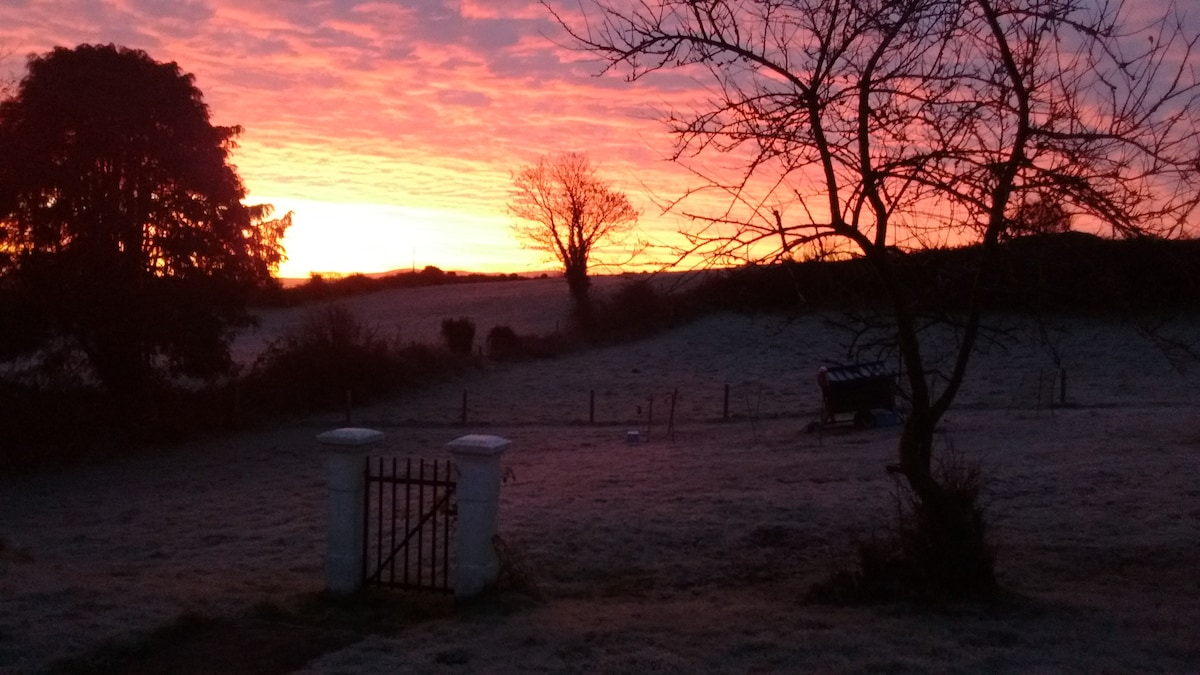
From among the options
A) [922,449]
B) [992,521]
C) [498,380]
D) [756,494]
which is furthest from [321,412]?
[922,449]

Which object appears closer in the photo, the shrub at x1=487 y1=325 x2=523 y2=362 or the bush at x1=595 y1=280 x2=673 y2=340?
the shrub at x1=487 y1=325 x2=523 y2=362

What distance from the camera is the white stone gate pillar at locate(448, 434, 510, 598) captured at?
9.13 metres

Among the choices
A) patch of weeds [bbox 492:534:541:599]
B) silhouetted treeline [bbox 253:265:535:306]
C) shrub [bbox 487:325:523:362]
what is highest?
silhouetted treeline [bbox 253:265:535:306]

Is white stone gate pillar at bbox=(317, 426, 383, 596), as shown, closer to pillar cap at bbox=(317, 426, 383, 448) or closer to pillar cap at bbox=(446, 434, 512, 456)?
pillar cap at bbox=(317, 426, 383, 448)

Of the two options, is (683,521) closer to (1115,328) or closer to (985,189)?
(985,189)

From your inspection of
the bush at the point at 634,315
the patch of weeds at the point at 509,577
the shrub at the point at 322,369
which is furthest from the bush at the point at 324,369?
the patch of weeds at the point at 509,577

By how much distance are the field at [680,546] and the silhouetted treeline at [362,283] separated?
1723 inches

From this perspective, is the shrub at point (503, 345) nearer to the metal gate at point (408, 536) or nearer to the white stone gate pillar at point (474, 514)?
the metal gate at point (408, 536)

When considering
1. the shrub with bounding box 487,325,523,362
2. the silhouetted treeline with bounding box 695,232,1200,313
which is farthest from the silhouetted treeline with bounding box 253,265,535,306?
the silhouetted treeline with bounding box 695,232,1200,313

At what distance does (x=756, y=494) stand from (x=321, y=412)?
2111 cm

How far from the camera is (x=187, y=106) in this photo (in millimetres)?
28031

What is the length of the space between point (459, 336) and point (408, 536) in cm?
3413

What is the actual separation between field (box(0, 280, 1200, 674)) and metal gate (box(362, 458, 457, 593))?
0.42 m

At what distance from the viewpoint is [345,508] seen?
31.6ft
